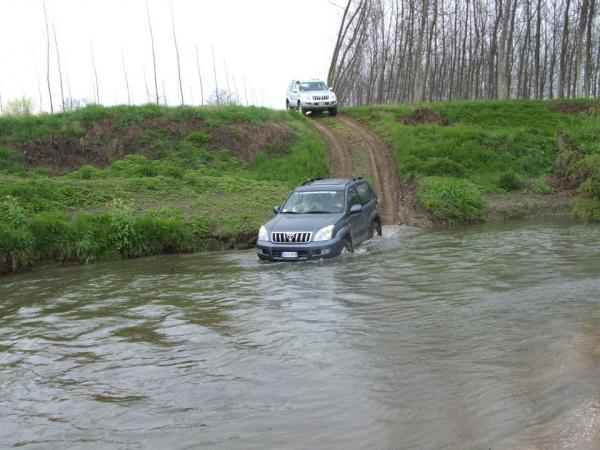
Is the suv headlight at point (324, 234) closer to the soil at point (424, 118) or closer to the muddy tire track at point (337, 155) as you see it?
the muddy tire track at point (337, 155)

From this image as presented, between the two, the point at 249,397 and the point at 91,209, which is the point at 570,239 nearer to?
the point at 249,397

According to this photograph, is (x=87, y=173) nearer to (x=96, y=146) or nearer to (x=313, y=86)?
(x=96, y=146)

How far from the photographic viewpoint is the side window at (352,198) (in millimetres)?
12893

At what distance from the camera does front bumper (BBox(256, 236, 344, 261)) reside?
1129 centimetres

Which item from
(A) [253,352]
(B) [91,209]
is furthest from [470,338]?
(B) [91,209]

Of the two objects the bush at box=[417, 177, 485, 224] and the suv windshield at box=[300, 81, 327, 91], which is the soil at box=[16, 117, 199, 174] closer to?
the suv windshield at box=[300, 81, 327, 91]

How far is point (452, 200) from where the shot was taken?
717 inches

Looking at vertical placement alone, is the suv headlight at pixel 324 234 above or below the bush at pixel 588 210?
above

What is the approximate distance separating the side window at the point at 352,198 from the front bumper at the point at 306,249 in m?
1.50

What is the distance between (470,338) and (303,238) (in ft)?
17.7

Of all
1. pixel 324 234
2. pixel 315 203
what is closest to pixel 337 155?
pixel 315 203

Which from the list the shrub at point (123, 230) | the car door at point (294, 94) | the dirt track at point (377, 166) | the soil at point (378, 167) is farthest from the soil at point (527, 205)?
the car door at point (294, 94)

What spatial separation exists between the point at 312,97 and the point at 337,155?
6978 millimetres

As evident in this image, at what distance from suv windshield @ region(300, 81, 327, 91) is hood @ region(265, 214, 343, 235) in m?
19.2
